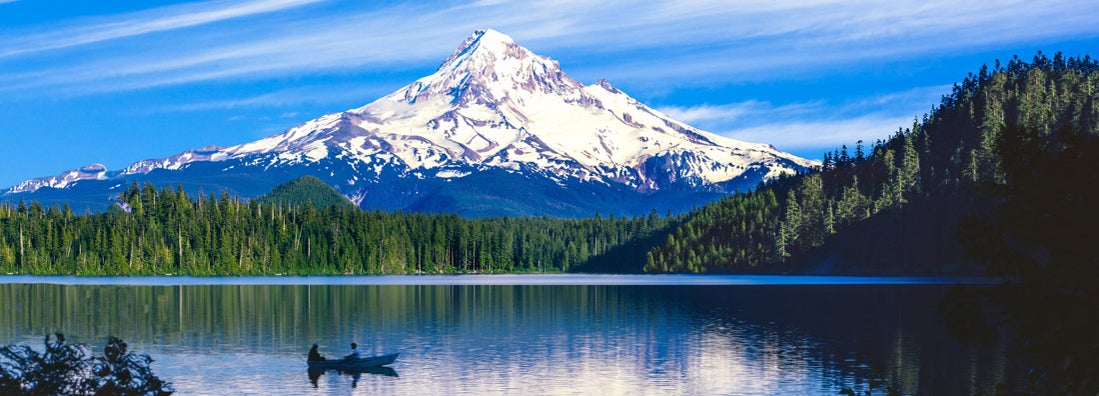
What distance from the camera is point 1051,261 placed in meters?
31.8

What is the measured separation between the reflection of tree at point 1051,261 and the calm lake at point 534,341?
567 centimetres

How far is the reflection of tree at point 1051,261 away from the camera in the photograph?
99.5 feet

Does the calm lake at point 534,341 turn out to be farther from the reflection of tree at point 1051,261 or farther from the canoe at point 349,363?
the reflection of tree at point 1051,261

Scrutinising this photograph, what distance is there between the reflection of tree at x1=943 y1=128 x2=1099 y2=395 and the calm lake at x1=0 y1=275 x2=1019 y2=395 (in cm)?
567

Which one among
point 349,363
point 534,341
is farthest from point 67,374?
point 534,341

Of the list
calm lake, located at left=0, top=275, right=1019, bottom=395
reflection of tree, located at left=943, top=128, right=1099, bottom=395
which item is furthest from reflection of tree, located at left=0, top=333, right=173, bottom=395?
reflection of tree, located at left=943, top=128, right=1099, bottom=395

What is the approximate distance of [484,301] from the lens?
161375 millimetres

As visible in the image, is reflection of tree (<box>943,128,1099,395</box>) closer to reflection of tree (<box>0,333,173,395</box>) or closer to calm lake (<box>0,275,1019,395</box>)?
calm lake (<box>0,275,1019,395</box>)

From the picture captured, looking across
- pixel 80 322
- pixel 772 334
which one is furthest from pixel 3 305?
pixel 772 334

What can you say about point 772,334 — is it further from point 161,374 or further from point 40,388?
point 40,388

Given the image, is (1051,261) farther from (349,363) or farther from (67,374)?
(349,363)

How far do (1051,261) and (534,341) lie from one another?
6803 centimetres

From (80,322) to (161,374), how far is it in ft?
145

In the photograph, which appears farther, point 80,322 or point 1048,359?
point 80,322
